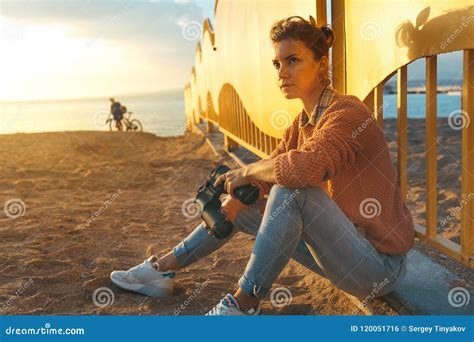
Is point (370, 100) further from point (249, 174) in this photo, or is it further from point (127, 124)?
point (127, 124)

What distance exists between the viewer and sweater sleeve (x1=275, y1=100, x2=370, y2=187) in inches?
57.9

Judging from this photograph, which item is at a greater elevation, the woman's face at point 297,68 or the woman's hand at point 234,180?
the woman's face at point 297,68

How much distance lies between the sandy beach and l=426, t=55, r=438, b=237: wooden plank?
347 millimetres

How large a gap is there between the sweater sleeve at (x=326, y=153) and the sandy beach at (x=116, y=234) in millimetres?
568

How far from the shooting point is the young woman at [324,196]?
1503 millimetres

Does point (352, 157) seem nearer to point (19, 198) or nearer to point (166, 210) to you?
point (166, 210)

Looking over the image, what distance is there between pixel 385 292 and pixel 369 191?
1.13 ft

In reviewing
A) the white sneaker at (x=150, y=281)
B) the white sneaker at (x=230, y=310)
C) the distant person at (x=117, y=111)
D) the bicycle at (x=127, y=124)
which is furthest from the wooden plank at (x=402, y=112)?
the bicycle at (x=127, y=124)

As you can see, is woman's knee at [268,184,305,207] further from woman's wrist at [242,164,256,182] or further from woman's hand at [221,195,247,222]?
woman's hand at [221,195,247,222]

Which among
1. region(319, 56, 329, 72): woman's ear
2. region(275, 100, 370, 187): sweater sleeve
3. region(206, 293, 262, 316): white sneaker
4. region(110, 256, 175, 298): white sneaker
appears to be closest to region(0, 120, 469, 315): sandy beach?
region(110, 256, 175, 298): white sneaker

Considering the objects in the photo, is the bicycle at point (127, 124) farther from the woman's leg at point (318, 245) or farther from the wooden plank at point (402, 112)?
the woman's leg at point (318, 245)

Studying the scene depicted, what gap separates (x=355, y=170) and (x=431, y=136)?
267mm

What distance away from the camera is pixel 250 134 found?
4.39 m

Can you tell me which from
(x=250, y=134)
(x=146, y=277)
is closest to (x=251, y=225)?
(x=146, y=277)
